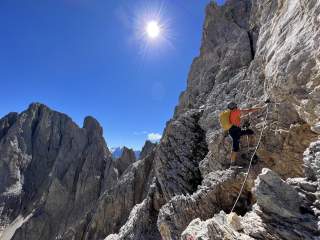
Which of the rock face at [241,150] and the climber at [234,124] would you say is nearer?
the rock face at [241,150]

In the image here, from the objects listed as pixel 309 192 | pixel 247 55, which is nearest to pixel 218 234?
pixel 309 192

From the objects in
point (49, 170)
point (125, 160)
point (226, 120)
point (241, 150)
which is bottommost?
point (241, 150)

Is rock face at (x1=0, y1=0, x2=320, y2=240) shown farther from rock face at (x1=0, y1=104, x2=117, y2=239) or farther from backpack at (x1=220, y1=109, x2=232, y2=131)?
rock face at (x1=0, y1=104, x2=117, y2=239)

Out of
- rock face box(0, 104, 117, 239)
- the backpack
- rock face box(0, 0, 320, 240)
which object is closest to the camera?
rock face box(0, 0, 320, 240)

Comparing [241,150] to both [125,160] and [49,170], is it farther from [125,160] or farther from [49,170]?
[49,170]

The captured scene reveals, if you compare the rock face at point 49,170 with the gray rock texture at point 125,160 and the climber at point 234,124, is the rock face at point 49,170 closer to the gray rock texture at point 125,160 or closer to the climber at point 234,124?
the gray rock texture at point 125,160

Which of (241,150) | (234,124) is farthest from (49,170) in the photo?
(234,124)

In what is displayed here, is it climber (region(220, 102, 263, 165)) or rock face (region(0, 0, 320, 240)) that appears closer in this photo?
rock face (region(0, 0, 320, 240))

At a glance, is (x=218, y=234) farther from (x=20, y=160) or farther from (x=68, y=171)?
(x=20, y=160)

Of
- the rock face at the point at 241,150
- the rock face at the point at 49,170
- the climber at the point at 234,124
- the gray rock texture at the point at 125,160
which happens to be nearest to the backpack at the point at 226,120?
the climber at the point at 234,124

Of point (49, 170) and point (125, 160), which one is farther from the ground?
point (49, 170)

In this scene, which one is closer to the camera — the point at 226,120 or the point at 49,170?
the point at 226,120

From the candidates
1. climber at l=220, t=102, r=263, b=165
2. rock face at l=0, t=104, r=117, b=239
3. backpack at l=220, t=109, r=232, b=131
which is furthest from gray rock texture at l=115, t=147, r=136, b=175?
backpack at l=220, t=109, r=232, b=131

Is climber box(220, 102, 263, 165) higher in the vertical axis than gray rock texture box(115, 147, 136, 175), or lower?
lower
